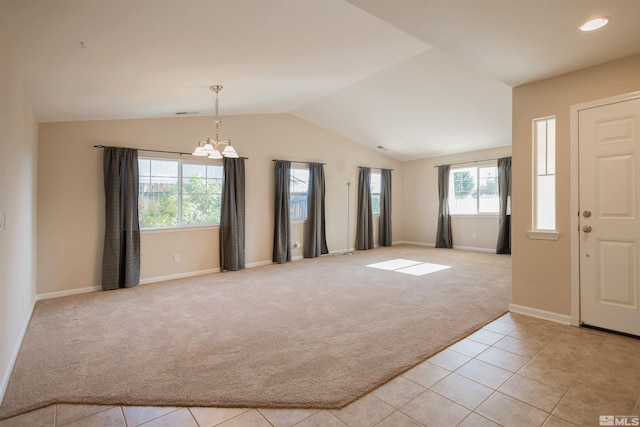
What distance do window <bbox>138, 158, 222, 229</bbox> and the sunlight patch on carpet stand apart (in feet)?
10.5

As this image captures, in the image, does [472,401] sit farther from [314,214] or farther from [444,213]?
[444,213]

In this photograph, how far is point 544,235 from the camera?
318 centimetres

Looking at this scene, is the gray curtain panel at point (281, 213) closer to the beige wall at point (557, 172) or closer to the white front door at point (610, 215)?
the beige wall at point (557, 172)

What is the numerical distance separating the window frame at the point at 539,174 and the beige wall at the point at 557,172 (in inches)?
1.3

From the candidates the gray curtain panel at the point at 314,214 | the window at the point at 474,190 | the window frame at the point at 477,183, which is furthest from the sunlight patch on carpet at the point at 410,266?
the window at the point at 474,190

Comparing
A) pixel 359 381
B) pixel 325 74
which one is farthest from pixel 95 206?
pixel 359 381

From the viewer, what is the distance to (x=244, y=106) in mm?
5059

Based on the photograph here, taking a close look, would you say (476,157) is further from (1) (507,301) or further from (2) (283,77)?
→ (2) (283,77)

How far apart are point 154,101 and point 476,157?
6884 millimetres

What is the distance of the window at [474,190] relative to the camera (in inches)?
291

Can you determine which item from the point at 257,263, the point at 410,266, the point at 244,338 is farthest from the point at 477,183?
the point at 244,338
